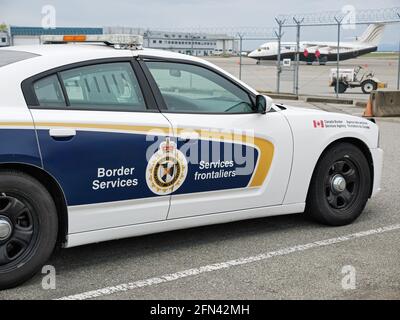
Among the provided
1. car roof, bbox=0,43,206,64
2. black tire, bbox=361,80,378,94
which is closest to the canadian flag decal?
car roof, bbox=0,43,206,64

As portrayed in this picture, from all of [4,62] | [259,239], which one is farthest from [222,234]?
[4,62]

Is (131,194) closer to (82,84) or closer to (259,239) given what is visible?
(82,84)

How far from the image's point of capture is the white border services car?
148 inches

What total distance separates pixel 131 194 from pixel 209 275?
2.56 feet

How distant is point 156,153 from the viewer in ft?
13.6

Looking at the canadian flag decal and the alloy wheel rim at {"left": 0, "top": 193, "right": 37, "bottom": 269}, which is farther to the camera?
the canadian flag decal

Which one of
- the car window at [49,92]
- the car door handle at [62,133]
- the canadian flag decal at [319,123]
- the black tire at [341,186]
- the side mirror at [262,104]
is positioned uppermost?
the car window at [49,92]

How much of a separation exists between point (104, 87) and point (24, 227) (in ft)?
3.68

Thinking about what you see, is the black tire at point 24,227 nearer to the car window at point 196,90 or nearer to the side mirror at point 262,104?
the car window at point 196,90

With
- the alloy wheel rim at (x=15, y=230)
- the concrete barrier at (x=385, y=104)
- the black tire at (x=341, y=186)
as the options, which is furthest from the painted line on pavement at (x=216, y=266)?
the concrete barrier at (x=385, y=104)

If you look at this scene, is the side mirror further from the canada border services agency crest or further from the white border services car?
the canada border services agency crest

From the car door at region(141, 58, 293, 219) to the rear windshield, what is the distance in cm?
84

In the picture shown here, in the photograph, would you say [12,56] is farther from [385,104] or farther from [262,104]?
[385,104]

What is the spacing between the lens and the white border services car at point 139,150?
3748 millimetres
